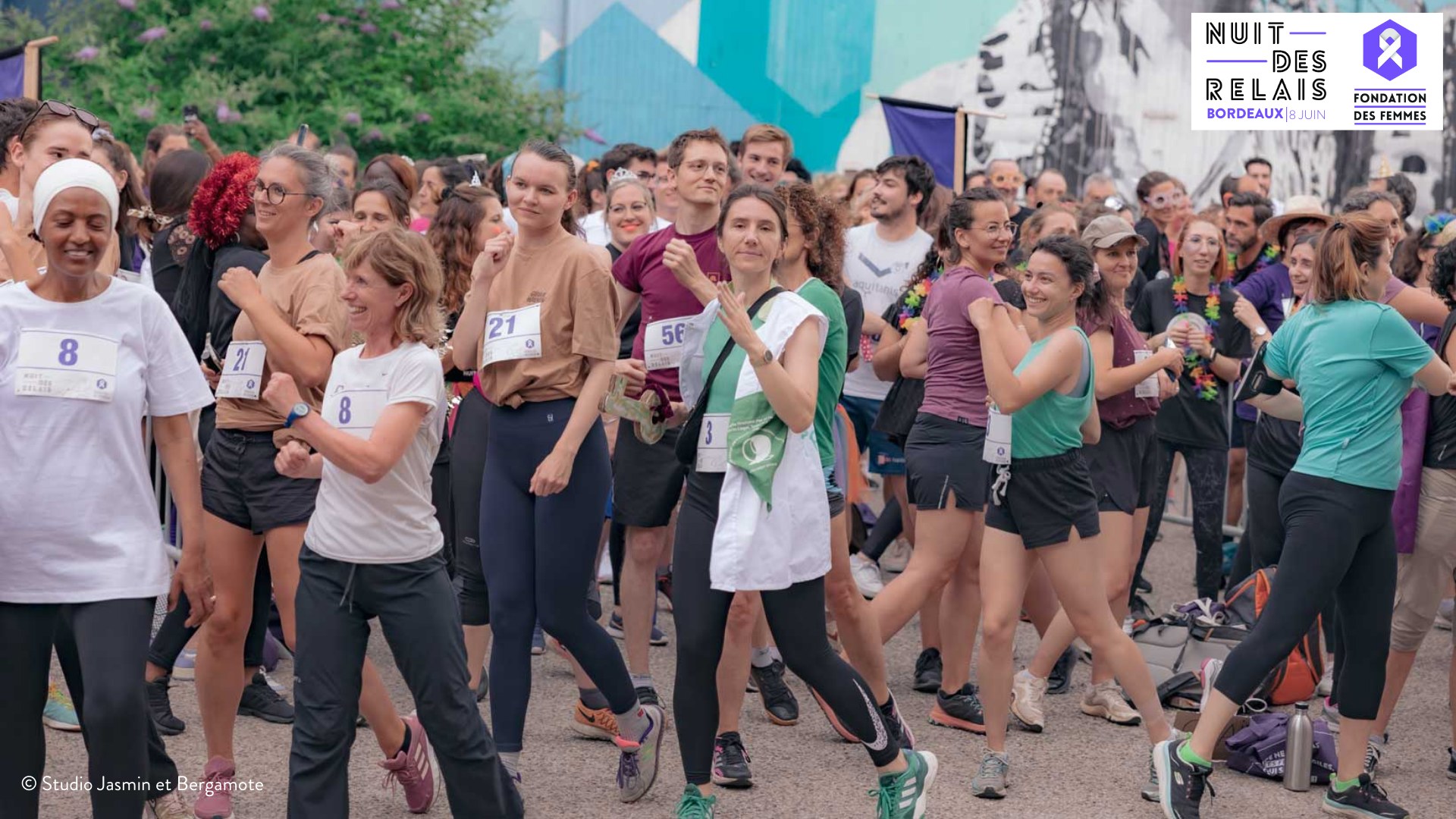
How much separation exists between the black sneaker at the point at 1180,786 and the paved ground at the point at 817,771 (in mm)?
157

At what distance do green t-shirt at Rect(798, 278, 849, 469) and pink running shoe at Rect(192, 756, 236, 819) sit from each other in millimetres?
2037

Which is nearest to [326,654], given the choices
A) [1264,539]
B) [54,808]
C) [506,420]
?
[506,420]

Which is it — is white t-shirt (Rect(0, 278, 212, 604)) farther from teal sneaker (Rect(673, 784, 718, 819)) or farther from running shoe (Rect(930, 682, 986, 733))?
running shoe (Rect(930, 682, 986, 733))

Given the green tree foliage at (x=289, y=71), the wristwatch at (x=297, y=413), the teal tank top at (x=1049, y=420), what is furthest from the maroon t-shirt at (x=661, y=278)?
the green tree foliage at (x=289, y=71)

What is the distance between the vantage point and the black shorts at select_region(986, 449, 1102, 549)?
5.32m

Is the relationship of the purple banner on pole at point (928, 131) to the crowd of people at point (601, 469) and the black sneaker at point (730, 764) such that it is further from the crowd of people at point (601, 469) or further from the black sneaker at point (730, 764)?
the black sneaker at point (730, 764)

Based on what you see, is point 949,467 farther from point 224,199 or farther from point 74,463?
point 74,463

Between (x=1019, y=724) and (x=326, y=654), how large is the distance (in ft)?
10.4

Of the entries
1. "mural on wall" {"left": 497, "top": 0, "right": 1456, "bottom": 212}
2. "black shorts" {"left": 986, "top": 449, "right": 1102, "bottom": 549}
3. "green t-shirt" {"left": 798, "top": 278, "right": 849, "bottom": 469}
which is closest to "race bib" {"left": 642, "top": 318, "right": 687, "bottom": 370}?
"green t-shirt" {"left": 798, "top": 278, "right": 849, "bottom": 469}

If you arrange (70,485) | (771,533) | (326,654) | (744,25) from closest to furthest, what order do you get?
(70,485)
(326,654)
(771,533)
(744,25)

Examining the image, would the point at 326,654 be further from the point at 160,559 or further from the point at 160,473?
the point at 160,473

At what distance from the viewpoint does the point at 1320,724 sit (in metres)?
5.75

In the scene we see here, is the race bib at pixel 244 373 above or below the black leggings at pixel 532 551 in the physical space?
above

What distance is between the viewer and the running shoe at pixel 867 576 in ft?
26.5
